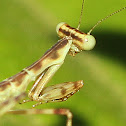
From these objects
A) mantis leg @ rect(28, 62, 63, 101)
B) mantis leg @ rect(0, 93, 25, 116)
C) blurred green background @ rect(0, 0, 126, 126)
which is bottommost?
mantis leg @ rect(0, 93, 25, 116)

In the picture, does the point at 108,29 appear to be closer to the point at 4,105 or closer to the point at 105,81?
the point at 105,81

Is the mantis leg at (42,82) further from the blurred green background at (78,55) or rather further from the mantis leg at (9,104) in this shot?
the blurred green background at (78,55)

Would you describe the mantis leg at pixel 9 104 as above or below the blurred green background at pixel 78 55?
below

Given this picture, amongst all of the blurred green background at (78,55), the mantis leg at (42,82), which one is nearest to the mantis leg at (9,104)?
the mantis leg at (42,82)

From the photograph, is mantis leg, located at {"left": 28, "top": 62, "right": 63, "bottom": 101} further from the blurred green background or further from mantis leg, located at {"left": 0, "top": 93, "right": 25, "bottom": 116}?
the blurred green background

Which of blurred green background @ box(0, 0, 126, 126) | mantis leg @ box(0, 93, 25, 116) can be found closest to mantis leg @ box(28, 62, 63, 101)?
mantis leg @ box(0, 93, 25, 116)

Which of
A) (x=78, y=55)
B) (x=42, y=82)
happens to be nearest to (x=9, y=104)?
(x=42, y=82)

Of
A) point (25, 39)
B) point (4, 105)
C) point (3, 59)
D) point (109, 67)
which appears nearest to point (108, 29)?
point (109, 67)

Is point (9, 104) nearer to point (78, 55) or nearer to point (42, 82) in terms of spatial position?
point (42, 82)

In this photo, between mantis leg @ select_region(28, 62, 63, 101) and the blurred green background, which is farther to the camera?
the blurred green background
